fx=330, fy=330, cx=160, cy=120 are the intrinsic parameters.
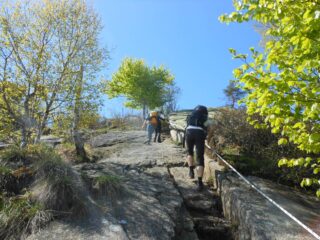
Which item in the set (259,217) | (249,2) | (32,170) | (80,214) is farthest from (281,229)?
(32,170)

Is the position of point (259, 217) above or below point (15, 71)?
below

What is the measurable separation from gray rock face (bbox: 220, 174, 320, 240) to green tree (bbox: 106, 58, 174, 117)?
27429mm

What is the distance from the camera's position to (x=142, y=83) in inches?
1433

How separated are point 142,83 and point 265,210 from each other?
30785 mm

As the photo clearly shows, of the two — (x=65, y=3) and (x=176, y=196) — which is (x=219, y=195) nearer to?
Result: (x=176, y=196)

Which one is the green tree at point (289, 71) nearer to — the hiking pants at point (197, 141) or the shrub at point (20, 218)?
the hiking pants at point (197, 141)

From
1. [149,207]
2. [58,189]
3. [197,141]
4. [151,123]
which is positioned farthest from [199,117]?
[151,123]

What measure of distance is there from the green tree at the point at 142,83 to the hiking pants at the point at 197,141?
26001 millimetres

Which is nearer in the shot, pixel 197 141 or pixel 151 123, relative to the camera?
pixel 197 141

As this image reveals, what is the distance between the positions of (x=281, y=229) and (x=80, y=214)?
3.57 m

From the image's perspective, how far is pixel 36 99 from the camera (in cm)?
1079

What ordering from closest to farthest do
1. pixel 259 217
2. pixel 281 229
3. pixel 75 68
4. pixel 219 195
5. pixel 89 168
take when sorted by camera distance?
pixel 281 229, pixel 259 217, pixel 219 195, pixel 89 168, pixel 75 68

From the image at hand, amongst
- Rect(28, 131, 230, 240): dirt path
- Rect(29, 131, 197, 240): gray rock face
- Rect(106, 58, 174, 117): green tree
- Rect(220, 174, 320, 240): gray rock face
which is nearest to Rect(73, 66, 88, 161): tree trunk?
Rect(28, 131, 230, 240): dirt path

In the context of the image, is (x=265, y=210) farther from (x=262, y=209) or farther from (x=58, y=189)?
(x=58, y=189)
